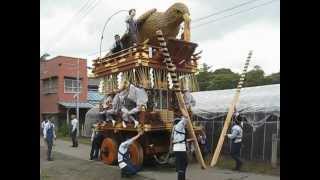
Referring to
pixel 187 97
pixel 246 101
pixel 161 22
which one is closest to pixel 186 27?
pixel 161 22

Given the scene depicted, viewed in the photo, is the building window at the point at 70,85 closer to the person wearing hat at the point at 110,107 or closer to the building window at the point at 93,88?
the building window at the point at 93,88

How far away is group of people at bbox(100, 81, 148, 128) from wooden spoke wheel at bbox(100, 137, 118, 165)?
0.65ft

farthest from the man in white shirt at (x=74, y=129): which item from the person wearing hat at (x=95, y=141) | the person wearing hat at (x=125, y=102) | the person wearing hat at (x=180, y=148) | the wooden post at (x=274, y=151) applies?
the wooden post at (x=274, y=151)

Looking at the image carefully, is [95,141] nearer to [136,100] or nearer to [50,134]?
[50,134]

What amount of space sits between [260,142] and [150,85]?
1753 millimetres

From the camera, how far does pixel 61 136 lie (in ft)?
14.6

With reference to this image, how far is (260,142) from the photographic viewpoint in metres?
5.00

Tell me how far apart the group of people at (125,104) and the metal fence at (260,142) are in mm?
1187

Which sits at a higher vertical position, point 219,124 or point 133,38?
point 133,38

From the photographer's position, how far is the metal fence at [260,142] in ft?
15.6
